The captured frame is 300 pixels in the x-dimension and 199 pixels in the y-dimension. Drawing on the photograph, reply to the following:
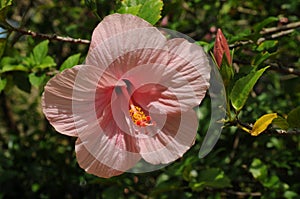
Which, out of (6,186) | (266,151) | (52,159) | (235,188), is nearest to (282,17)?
(266,151)

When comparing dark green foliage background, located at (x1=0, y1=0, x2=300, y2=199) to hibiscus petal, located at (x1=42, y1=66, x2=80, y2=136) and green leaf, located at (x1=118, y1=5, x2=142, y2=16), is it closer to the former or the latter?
green leaf, located at (x1=118, y1=5, x2=142, y2=16)

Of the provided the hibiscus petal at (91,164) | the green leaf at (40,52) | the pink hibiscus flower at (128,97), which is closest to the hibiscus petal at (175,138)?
the pink hibiscus flower at (128,97)

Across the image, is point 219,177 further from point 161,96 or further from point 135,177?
point 161,96

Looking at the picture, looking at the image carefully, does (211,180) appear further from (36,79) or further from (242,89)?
(36,79)

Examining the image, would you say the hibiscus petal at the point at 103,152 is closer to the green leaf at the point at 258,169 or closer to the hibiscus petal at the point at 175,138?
the hibiscus petal at the point at 175,138

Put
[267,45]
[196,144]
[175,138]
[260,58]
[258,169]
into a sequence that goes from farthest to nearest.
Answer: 1. [196,144]
2. [258,169]
3. [267,45]
4. [260,58]
5. [175,138]

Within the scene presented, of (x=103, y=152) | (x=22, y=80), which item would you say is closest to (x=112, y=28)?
(x=103, y=152)

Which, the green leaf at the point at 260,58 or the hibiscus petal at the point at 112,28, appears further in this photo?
the green leaf at the point at 260,58

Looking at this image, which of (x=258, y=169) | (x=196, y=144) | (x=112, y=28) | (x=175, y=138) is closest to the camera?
(x=112, y=28)
